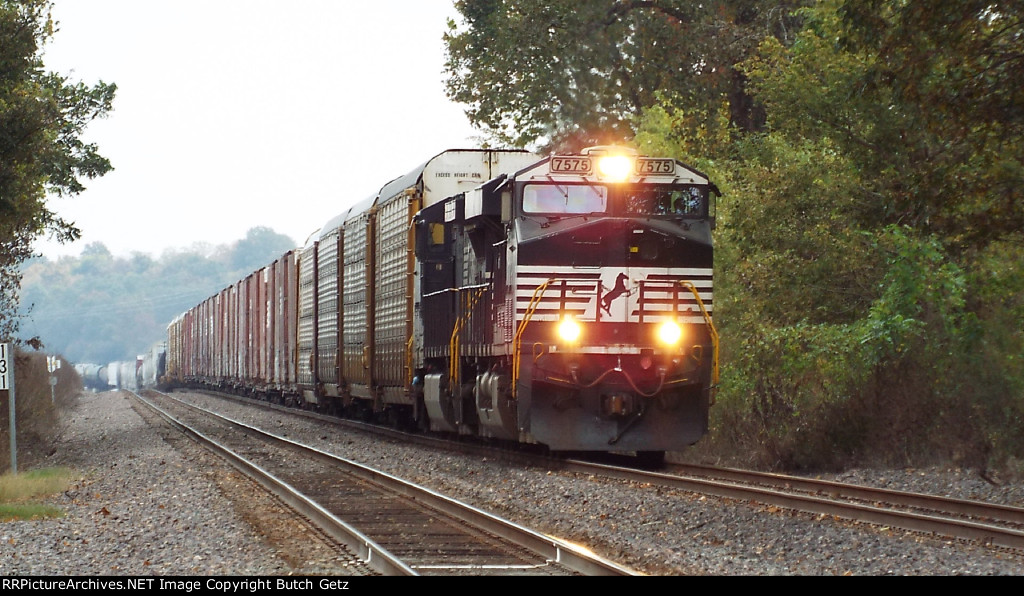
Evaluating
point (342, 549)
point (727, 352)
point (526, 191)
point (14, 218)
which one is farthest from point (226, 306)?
point (342, 549)

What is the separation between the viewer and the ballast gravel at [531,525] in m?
8.19

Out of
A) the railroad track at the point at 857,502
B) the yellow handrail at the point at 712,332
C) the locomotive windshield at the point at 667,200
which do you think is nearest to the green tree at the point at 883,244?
the yellow handrail at the point at 712,332

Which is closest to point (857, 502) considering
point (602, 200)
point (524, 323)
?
point (524, 323)

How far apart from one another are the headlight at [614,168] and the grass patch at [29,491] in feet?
22.9

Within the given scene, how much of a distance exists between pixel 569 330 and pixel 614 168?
1980 millimetres

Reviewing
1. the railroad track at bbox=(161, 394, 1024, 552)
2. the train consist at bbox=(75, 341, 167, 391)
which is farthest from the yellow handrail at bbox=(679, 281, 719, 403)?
the train consist at bbox=(75, 341, 167, 391)

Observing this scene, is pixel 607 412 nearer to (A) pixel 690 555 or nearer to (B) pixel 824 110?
(A) pixel 690 555

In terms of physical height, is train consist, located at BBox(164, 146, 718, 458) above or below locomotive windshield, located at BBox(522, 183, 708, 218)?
below

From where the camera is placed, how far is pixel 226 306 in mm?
45250

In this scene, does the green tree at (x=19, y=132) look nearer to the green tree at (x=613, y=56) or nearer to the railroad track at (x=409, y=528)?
the railroad track at (x=409, y=528)

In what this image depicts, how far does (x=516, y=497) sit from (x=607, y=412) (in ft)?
7.16

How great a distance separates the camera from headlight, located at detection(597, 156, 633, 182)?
1430 cm

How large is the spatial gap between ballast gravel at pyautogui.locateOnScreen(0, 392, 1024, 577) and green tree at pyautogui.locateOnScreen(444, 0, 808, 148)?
1658 centimetres
